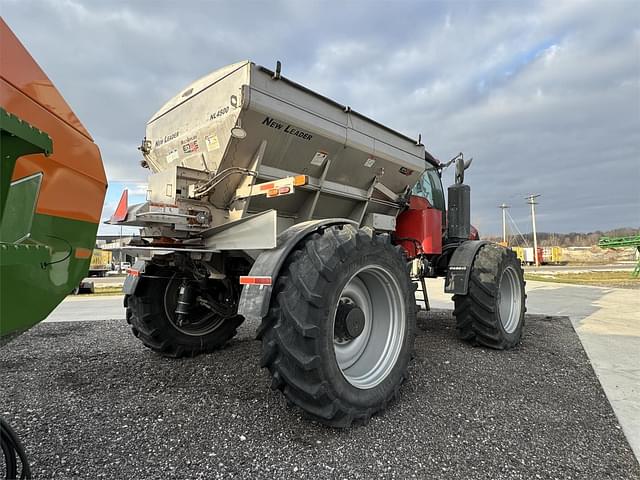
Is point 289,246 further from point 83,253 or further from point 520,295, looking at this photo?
point 520,295

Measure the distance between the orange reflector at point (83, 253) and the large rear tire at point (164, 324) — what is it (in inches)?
80.8

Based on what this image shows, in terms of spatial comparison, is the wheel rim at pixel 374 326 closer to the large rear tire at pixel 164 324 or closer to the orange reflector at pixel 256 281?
the orange reflector at pixel 256 281

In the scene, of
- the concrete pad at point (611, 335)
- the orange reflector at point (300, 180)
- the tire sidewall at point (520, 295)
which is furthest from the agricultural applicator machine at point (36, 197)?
the tire sidewall at point (520, 295)

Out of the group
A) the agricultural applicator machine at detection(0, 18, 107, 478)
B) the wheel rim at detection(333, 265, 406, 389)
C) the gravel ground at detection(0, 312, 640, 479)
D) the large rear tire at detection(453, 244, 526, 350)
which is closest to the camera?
the agricultural applicator machine at detection(0, 18, 107, 478)

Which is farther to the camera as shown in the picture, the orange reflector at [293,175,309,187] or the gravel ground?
the orange reflector at [293,175,309,187]

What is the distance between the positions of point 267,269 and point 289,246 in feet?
0.79

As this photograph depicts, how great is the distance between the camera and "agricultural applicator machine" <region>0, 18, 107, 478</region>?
1.39 meters

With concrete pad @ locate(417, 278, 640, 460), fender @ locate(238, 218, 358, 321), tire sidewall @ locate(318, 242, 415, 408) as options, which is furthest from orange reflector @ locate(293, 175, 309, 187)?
concrete pad @ locate(417, 278, 640, 460)

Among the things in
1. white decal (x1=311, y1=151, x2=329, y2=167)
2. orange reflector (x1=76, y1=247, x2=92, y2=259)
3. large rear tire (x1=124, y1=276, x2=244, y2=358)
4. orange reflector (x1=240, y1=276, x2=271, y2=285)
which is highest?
white decal (x1=311, y1=151, x2=329, y2=167)

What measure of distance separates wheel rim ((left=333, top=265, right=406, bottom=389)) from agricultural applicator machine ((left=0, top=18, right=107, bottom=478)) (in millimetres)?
1961

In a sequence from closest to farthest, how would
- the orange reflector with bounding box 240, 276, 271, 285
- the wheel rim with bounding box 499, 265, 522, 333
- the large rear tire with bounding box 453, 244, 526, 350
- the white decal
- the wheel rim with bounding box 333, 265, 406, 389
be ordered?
the orange reflector with bounding box 240, 276, 271, 285
the wheel rim with bounding box 333, 265, 406, 389
the white decal
the large rear tire with bounding box 453, 244, 526, 350
the wheel rim with bounding box 499, 265, 522, 333

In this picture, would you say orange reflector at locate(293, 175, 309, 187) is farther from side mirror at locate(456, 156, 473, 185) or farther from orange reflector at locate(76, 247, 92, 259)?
side mirror at locate(456, 156, 473, 185)

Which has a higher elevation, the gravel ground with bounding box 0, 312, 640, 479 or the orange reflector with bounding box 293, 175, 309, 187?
the orange reflector with bounding box 293, 175, 309, 187

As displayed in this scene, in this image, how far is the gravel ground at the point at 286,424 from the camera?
2244 mm
